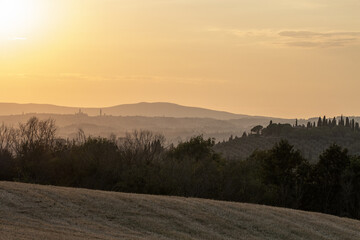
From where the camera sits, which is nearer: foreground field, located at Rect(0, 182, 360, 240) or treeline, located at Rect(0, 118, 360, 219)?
foreground field, located at Rect(0, 182, 360, 240)

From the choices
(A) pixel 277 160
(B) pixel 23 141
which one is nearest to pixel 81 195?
(B) pixel 23 141

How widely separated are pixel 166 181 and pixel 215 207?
20.4 meters

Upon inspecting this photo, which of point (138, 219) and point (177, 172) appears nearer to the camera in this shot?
point (138, 219)

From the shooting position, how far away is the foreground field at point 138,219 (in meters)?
36.1

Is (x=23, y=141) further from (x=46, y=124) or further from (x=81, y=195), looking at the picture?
(x=81, y=195)

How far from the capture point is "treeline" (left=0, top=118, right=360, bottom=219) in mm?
69562

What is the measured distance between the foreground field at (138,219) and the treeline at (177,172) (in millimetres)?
19695

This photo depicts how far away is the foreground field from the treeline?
1969cm

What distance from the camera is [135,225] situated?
4053cm

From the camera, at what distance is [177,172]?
243 ft

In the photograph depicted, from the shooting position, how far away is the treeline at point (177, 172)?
69.6 m

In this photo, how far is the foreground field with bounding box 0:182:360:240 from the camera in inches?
1422

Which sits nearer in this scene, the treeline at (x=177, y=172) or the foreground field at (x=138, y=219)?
the foreground field at (x=138, y=219)

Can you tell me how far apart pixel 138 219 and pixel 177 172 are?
105ft
